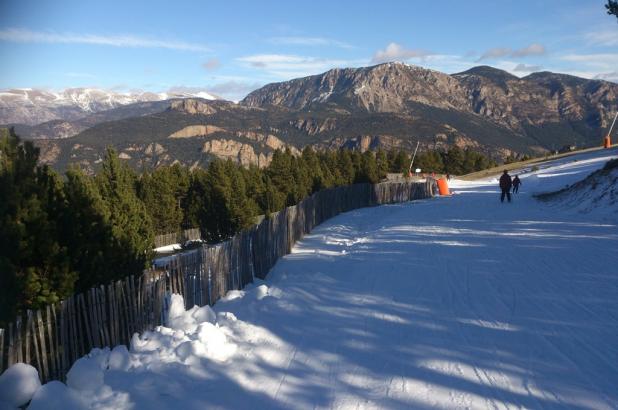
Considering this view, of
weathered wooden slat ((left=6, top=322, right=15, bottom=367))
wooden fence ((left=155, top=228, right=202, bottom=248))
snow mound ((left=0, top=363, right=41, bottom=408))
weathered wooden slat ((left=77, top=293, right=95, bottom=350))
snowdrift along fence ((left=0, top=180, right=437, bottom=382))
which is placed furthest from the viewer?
wooden fence ((left=155, top=228, right=202, bottom=248))

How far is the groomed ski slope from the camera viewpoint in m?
6.33

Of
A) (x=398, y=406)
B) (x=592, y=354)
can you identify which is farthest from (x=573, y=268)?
(x=398, y=406)

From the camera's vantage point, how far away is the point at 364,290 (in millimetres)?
11547

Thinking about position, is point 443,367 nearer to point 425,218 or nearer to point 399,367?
point 399,367

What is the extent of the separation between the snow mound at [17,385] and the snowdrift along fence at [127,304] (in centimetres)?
25

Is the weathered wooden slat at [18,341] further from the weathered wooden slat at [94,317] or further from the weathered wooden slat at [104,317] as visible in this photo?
the weathered wooden slat at [104,317]

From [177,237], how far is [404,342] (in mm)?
37231

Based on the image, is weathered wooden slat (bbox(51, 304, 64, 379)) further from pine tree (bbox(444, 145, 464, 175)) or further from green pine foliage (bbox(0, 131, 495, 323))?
pine tree (bbox(444, 145, 464, 175))

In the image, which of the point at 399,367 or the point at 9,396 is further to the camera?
the point at 399,367

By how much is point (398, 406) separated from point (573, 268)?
25.8 ft

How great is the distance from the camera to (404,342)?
314 inches

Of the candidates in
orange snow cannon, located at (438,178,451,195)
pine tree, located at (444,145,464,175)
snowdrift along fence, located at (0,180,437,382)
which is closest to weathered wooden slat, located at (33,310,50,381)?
snowdrift along fence, located at (0,180,437,382)

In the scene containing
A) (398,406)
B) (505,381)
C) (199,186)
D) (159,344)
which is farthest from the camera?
(199,186)

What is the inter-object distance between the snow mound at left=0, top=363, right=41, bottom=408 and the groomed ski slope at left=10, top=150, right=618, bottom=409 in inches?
8.7
